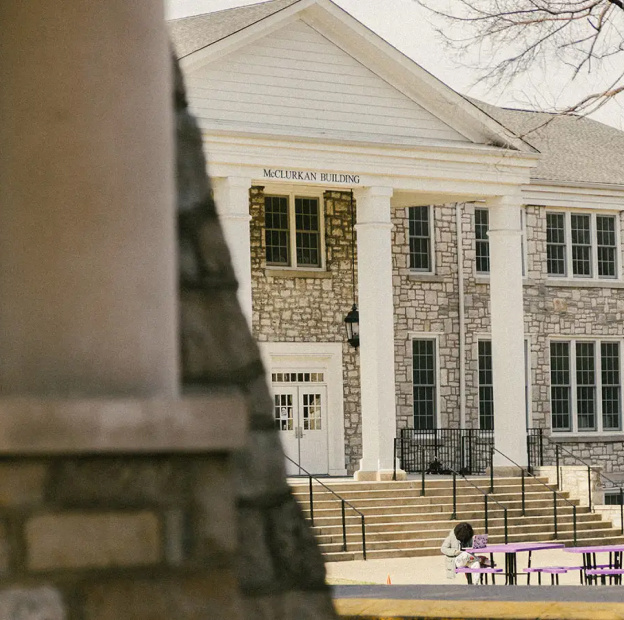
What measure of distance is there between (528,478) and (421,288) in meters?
5.85

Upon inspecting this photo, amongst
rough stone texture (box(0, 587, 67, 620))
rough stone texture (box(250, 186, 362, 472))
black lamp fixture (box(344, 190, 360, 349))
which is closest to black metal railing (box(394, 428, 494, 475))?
rough stone texture (box(250, 186, 362, 472))

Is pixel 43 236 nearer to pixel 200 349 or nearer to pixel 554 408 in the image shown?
pixel 200 349

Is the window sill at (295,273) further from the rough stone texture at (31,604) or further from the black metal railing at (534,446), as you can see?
the rough stone texture at (31,604)

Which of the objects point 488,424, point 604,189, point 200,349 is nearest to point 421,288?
point 488,424


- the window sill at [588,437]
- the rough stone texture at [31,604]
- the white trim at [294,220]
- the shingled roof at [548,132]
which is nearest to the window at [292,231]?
the white trim at [294,220]

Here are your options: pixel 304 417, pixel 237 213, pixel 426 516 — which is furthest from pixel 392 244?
pixel 426 516

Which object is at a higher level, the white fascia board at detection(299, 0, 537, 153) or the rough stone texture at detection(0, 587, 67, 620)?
the white fascia board at detection(299, 0, 537, 153)

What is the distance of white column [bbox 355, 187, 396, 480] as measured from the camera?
26.1m

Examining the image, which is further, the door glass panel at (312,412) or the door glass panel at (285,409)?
the door glass panel at (312,412)

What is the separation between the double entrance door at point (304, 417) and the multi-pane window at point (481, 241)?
15.8 ft

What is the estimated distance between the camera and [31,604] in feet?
11.8

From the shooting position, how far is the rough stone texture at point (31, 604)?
357 cm

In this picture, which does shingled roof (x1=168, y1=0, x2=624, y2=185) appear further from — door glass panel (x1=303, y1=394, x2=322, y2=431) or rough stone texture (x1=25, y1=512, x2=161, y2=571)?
rough stone texture (x1=25, y1=512, x2=161, y2=571)

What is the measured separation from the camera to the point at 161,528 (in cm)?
375
